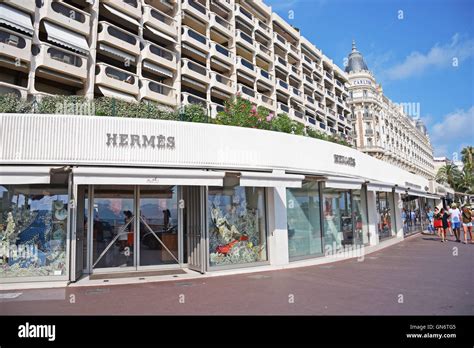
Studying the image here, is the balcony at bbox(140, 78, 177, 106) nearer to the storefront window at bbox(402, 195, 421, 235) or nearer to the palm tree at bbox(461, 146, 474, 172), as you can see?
the storefront window at bbox(402, 195, 421, 235)

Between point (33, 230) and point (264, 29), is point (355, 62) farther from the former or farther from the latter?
point (33, 230)

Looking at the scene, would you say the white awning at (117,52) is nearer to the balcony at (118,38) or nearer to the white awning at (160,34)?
the balcony at (118,38)

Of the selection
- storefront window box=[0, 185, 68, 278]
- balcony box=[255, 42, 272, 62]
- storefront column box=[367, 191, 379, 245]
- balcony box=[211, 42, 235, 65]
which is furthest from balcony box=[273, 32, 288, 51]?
storefront window box=[0, 185, 68, 278]

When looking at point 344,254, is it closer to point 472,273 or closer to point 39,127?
point 472,273

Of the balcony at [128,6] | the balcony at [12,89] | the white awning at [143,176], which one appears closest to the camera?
the white awning at [143,176]

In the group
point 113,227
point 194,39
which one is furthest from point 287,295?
point 194,39

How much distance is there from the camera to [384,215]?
18.9 meters

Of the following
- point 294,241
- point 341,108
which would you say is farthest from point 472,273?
point 341,108

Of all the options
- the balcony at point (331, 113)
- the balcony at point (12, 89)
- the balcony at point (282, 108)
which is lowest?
the balcony at point (12, 89)

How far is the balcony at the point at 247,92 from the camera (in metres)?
38.2

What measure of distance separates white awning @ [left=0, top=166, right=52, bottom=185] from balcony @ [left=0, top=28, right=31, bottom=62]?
18237 mm

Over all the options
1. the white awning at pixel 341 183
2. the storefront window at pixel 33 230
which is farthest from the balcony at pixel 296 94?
the storefront window at pixel 33 230

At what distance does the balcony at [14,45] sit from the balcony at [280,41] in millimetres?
31242

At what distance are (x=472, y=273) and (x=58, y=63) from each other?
87.2 ft
